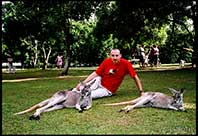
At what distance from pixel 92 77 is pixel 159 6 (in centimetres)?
1512

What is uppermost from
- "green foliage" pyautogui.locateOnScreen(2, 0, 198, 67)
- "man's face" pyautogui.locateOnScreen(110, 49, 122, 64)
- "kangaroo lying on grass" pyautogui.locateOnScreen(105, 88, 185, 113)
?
"green foliage" pyautogui.locateOnScreen(2, 0, 198, 67)

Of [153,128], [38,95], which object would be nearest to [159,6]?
[38,95]

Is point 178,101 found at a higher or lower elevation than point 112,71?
lower

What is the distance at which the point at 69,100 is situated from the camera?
8922 mm

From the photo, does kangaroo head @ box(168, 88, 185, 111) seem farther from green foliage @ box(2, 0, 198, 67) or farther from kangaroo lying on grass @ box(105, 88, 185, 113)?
green foliage @ box(2, 0, 198, 67)

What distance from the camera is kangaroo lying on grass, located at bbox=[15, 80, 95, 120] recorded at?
862cm

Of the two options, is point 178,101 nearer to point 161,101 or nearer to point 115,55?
point 161,101

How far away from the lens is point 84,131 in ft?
21.6

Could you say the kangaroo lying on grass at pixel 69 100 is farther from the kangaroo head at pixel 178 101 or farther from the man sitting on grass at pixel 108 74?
A: the kangaroo head at pixel 178 101

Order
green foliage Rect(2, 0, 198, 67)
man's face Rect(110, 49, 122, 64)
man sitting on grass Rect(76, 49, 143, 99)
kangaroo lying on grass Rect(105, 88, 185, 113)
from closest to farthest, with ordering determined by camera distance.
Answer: kangaroo lying on grass Rect(105, 88, 185, 113)
man's face Rect(110, 49, 122, 64)
man sitting on grass Rect(76, 49, 143, 99)
green foliage Rect(2, 0, 198, 67)

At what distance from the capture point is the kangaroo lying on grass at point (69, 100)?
28.3 ft

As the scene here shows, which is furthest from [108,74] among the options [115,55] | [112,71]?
[115,55]

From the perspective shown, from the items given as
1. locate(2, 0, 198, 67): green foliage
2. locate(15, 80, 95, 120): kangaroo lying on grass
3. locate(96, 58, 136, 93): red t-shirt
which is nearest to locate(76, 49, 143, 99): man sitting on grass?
locate(96, 58, 136, 93): red t-shirt

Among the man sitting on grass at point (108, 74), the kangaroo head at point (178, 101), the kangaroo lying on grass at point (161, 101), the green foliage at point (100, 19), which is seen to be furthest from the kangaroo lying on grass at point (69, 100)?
the green foliage at point (100, 19)
